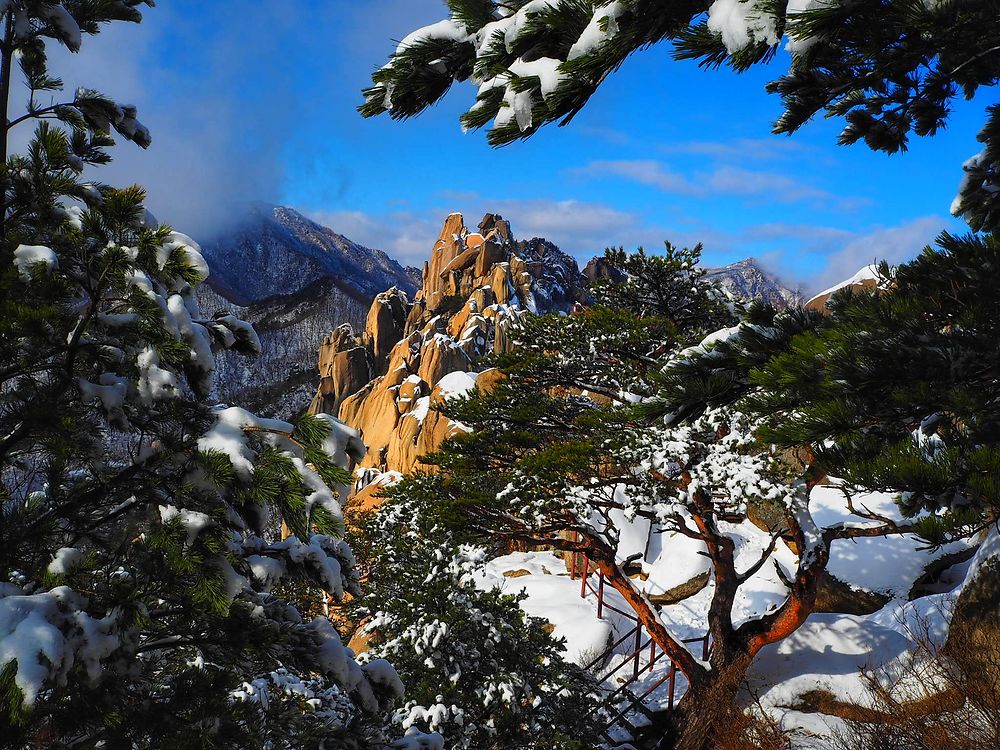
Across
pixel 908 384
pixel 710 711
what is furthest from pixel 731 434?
pixel 908 384

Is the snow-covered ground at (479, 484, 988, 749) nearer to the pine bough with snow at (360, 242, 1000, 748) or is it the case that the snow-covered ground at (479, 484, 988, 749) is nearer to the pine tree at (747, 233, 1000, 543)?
the pine bough with snow at (360, 242, 1000, 748)

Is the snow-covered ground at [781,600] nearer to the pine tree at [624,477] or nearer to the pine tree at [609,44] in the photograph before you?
the pine tree at [624,477]

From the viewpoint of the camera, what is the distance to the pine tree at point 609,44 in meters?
1.81

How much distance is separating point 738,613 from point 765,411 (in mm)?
A: 13838

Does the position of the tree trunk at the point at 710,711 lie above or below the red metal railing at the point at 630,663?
below

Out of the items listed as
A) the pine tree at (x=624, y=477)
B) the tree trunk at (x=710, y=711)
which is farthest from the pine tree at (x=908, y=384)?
the tree trunk at (x=710, y=711)

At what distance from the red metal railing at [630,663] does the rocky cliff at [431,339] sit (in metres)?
20.5

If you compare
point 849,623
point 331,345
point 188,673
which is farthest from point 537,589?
point 331,345

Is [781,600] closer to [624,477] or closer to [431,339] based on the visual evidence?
[624,477]

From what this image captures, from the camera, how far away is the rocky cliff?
43.9 m

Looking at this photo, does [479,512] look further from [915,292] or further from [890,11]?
[890,11]

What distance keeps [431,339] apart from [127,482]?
46.6m

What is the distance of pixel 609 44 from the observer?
1872 mm

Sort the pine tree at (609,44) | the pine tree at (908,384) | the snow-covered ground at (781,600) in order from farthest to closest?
the snow-covered ground at (781,600) → the pine tree at (908,384) → the pine tree at (609,44)
